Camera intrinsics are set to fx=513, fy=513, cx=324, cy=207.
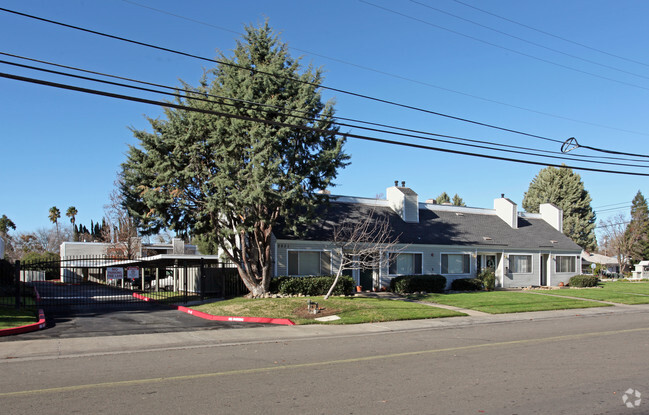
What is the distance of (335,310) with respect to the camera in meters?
19.1

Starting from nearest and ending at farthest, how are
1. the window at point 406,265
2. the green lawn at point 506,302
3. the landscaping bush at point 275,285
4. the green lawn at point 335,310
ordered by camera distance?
1. the green lawn at point 335,310
2. the green lawn at point 506,302
3. the landscaping bush at point 275,285
4. the window at point 406,265

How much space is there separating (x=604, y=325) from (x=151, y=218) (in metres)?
17.9

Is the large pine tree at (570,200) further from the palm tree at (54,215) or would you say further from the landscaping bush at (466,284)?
the palm tree at (54,215)

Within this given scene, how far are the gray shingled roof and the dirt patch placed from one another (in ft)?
22.3

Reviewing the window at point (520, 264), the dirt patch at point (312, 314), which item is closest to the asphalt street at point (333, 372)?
the dirt patch at point (312, 314)

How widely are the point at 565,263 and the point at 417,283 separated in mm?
15633

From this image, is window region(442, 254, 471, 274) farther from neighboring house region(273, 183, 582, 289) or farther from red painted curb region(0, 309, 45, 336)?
red painted curb region(0, 309, 45, 336)

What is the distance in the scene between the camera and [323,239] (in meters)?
26.5

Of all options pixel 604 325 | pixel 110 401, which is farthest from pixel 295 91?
pixel 110 401

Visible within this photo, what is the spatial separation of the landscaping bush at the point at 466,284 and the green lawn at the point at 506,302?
3.15 metres

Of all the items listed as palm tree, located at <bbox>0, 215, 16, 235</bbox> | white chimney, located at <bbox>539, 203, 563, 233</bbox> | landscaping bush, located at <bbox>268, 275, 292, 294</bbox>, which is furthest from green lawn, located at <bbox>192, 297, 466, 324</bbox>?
palm tree, located at <bbox>0, 215, 16, 235</bbox>

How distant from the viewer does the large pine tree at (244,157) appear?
20359 mm

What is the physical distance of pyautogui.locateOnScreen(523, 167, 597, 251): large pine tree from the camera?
197 feet

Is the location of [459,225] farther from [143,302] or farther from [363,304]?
→ [143,302]
